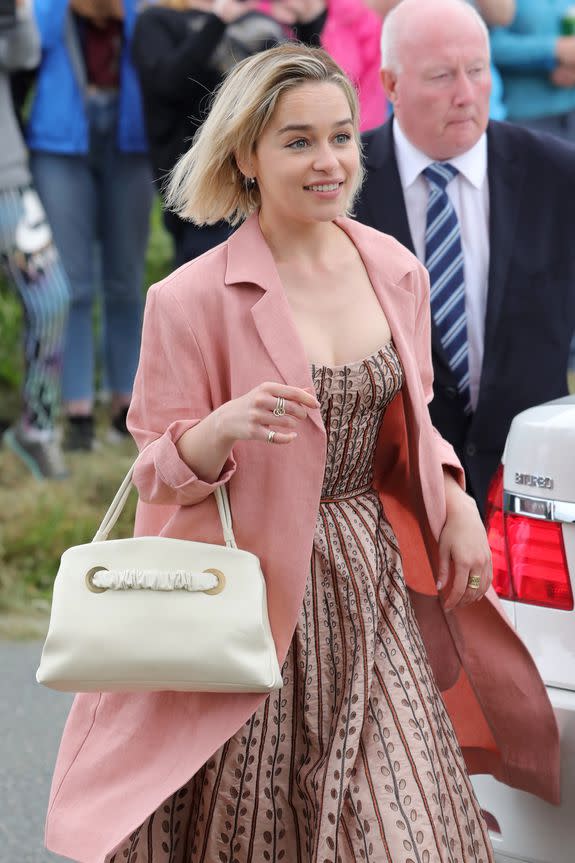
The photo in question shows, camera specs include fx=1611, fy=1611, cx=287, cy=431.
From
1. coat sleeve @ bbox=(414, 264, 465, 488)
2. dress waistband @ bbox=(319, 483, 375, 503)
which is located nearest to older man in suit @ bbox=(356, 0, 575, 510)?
coat sleeve @ bbox=(414, 264, 465, 488)

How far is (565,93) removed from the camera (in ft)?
22.5

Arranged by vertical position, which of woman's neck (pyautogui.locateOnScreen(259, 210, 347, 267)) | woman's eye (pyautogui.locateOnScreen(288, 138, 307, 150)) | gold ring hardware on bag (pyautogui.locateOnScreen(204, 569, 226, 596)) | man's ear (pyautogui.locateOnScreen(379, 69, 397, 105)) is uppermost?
woman's eye (pyautogui.locateOnScreen(288, 138, 307, 150))

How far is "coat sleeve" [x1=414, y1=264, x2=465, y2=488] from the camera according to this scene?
3178 mm

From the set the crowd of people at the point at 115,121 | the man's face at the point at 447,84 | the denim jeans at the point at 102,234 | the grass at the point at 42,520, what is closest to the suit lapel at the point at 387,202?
the man's face at the point at 447,84

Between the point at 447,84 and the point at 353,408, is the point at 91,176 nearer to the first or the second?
the point at 447,84

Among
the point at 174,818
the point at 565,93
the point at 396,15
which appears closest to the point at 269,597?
the point at 174,818

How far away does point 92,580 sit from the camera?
282 centimetres

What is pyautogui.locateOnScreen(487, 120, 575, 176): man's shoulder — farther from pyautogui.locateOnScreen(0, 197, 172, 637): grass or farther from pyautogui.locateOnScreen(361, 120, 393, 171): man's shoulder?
pyautogui.locateOnScreen(0, 197, 172, 637): grass

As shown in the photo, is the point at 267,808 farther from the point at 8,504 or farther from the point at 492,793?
the point at 8,504

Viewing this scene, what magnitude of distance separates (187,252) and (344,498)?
3439 mm

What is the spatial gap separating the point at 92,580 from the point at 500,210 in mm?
1782

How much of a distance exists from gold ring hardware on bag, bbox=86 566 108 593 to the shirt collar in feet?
5.72

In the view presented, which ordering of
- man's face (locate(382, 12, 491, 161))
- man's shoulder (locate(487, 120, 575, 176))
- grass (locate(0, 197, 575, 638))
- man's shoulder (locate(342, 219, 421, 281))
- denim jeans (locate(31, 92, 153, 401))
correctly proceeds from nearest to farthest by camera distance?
man's shoulder (locate(342, 219, 421, 281)) < man's face (locate(382, 12, 491, 161)) < man's shoulder (locate(487, 120, 575, 176)) < grass (locate(0, 197, 575, 638)) < denim jeans (locate(31, 92, 153, 401))

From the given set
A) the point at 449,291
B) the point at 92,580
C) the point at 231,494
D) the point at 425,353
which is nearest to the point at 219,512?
the point at 231,494
